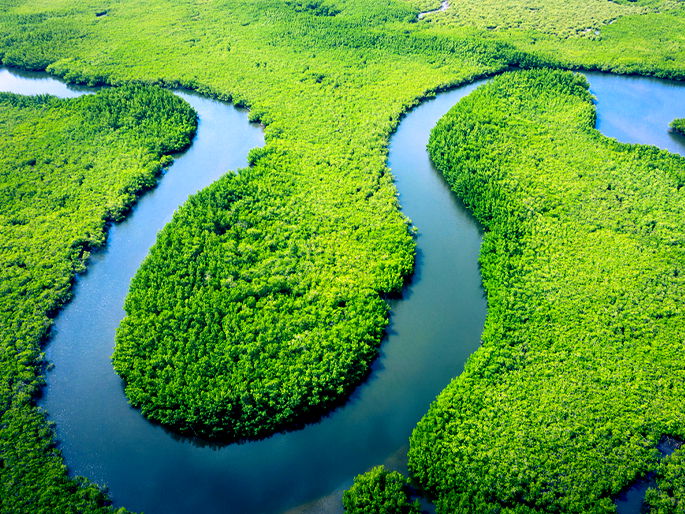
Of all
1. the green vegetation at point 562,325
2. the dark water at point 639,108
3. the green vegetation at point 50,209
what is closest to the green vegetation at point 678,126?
the dark water at point 639,108

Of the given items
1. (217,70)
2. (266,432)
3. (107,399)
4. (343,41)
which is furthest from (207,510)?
(343,41)

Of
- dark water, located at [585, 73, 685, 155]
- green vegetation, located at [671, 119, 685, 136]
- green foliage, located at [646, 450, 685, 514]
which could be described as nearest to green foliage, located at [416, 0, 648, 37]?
dark water, located at [585, 73, 685, 155]

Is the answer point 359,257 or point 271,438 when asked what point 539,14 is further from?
point 271,438

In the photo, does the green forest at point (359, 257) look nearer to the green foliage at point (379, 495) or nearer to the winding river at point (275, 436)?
the green foliage at point (379, 495)

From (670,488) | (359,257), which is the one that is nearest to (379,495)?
(670,488)

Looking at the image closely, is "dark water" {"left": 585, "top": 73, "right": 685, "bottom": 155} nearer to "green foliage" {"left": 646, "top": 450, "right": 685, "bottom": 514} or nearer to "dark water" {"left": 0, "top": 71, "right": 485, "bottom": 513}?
"dark water" {"left": 0, "top": 71, "right": 485, "bottom": 513}

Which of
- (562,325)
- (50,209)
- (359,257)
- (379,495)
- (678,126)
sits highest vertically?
(678,126)
